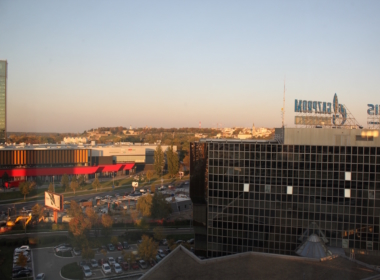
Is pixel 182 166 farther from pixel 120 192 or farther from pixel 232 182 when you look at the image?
pixel 232 182

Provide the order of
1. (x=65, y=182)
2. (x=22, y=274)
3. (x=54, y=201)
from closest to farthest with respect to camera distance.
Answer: (x=22, y=274) < (x=54, y=201) < (x=65, y=182)

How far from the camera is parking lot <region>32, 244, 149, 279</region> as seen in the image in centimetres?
888

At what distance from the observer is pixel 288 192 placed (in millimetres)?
8242

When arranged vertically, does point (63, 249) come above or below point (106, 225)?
below

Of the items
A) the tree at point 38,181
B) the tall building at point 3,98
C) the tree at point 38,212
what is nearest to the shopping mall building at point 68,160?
the tree at point 38,181

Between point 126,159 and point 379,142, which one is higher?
point 379,142

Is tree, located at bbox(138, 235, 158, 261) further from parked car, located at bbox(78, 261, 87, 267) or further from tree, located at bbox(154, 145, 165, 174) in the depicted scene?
tree, located at bbox(154, 145, 165, 174)

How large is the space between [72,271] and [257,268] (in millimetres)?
5330

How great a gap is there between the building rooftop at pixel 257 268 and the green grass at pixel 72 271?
11.3 ft

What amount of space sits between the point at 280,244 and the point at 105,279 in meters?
4.27

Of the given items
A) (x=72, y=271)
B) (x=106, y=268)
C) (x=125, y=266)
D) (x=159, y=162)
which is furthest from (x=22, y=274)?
(x=159, y=162)

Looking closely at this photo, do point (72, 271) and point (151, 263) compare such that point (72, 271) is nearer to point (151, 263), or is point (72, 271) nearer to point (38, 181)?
point (151, 263)

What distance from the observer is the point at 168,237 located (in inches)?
489

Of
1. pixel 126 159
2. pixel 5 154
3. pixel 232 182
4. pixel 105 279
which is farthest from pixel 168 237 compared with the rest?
pixel 126 159
